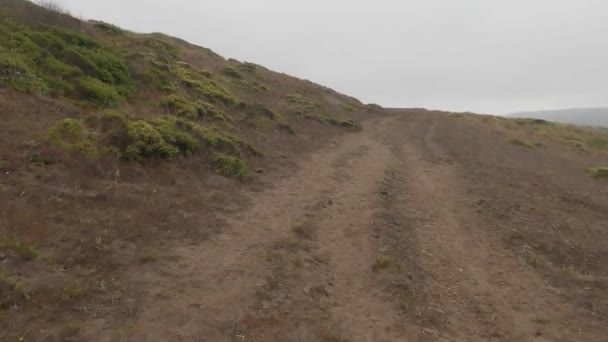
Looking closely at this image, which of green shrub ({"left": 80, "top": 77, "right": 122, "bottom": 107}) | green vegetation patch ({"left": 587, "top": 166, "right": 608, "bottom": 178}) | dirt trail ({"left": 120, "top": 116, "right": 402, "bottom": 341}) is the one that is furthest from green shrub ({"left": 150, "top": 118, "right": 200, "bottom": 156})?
green vegetation patch ({"left": 587, "top": 166, "right": 608, "bottom": 178})

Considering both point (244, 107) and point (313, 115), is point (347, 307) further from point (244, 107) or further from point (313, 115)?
point (313, 115)

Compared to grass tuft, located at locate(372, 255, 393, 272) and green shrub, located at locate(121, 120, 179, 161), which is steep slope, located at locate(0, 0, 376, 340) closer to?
green shrub, located at locate(121, 120, 179, 161)

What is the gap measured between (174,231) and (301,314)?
3.57 meters

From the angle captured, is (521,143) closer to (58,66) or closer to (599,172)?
(599,172)

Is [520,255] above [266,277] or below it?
above

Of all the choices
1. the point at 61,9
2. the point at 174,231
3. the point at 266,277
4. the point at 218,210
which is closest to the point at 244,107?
the point at 61,9

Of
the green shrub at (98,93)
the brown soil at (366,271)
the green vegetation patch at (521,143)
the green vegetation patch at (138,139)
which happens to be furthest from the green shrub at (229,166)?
the green vegetation patch at (521,143)

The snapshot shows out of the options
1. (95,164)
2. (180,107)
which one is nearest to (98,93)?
(180,107)

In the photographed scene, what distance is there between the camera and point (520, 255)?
9.90 m

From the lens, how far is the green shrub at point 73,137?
10820 millimetres

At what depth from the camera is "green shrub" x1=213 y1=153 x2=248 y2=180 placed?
45.1 feet

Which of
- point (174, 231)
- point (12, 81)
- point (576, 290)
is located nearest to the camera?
point (576, 290)

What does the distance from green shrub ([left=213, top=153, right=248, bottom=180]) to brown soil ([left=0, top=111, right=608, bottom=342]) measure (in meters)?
0.66

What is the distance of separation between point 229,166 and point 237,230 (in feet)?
13.9
